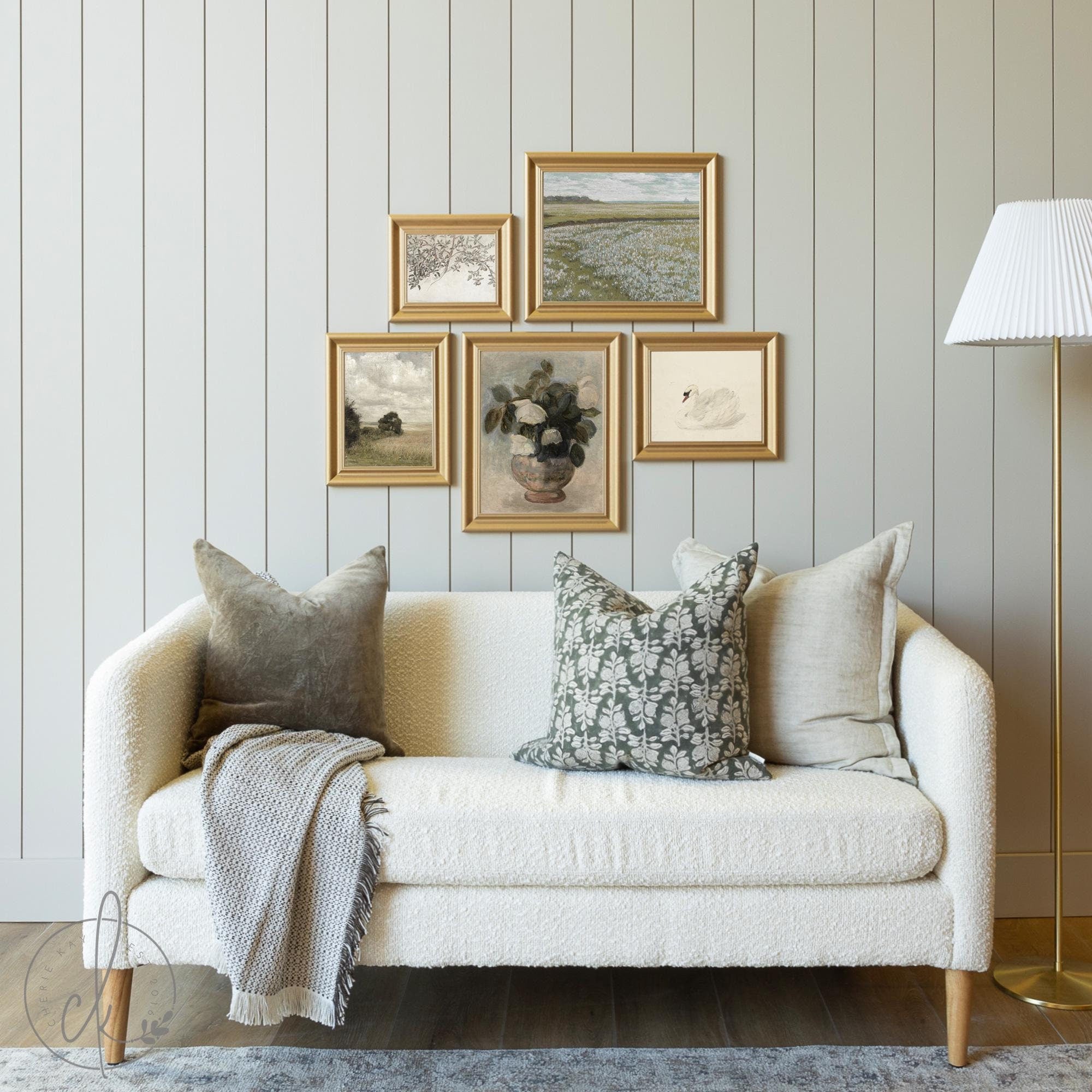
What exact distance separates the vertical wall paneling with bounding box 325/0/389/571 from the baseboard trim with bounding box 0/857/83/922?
1030 millimetres

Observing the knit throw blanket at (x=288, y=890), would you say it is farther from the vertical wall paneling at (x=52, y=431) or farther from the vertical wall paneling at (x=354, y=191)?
the vertical wall paneling at (x=52, y=431)

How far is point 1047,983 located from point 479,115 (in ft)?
7.81

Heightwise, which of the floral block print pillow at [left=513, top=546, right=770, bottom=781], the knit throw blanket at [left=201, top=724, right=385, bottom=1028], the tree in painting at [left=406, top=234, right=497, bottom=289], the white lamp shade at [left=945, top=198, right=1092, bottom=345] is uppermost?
the tree in painting at [left=406, top=234, right=497, bottom=289]

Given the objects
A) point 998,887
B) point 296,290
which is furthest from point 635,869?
point 296,290

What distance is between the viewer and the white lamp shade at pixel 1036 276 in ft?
6.73

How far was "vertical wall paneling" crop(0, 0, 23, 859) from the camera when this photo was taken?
2500mm

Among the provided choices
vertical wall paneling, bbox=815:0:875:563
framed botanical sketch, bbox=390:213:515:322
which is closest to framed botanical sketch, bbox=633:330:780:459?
vertical wall paneling, bbox=815:0:875:563

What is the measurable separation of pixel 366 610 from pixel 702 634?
28.5 inches

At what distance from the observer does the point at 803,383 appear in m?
2.55

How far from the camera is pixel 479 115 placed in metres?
2.50

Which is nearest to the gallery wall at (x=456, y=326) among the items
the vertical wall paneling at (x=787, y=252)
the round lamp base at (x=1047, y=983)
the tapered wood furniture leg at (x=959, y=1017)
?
the vertical wall paneling at (x=787, y=252)

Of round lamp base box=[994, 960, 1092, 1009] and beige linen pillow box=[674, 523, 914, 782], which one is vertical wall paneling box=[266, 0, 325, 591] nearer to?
beige linen pillow box=[674, 523, 914, 782]

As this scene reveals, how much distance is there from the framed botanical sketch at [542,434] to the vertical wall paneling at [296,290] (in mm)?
386

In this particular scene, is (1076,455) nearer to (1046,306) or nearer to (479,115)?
(1046,306)
